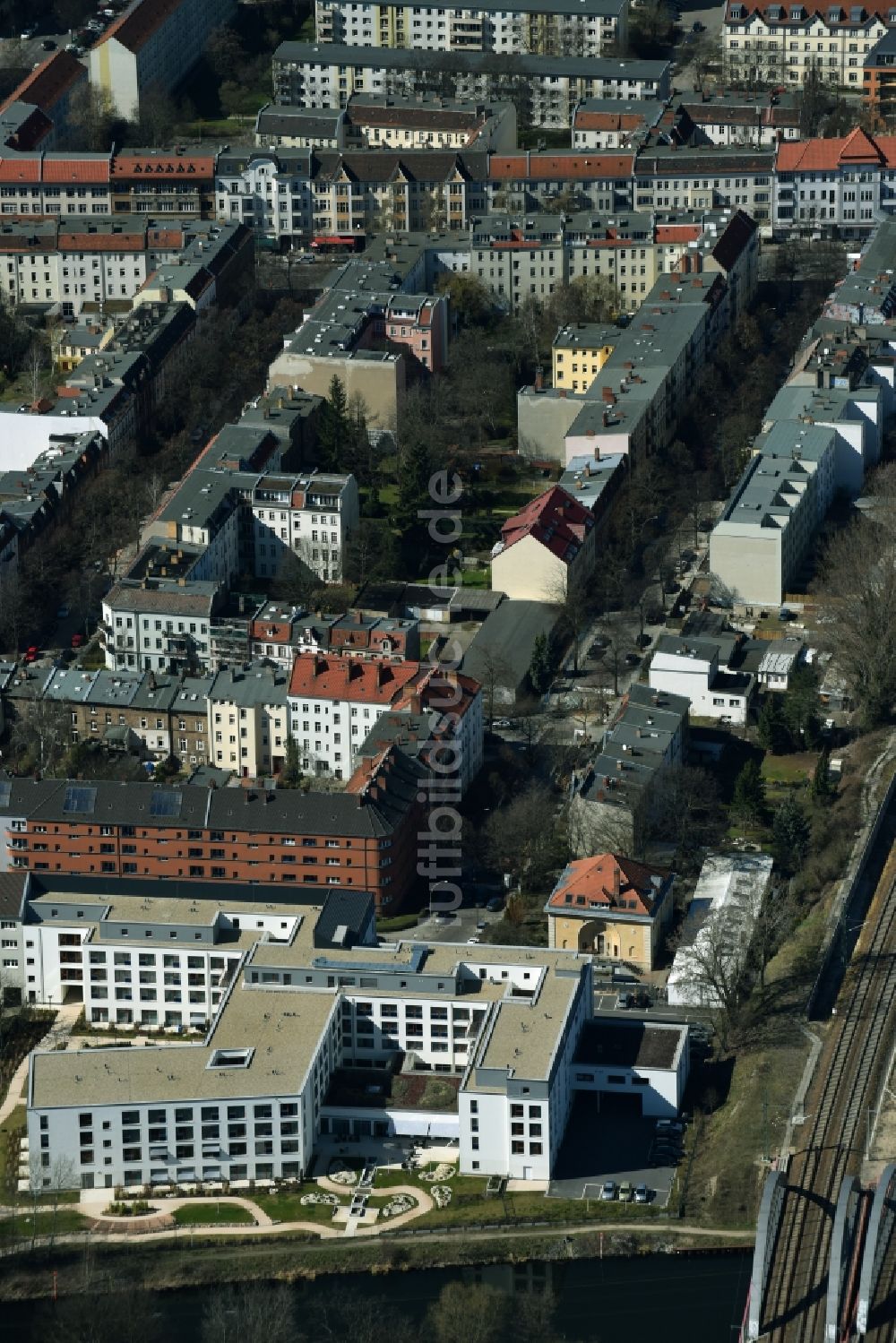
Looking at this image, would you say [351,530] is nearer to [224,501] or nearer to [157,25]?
[224,501]

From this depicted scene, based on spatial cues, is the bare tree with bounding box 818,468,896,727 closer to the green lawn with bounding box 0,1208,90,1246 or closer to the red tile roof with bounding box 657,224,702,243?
the red tile roof with bounding box 657,224,702,243

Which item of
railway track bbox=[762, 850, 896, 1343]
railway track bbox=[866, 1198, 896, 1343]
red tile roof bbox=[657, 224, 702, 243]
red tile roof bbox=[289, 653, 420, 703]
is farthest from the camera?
red tile roof bbox=[657, 224, 702, 243]

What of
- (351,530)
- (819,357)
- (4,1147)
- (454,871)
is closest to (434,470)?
(351,530)

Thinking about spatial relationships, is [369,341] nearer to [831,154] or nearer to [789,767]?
[831,154]

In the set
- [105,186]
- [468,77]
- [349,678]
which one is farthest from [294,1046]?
[468,77]

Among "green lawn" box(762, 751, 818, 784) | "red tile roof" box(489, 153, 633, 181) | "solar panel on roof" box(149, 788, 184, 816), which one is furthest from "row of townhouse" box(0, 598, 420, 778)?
"red tile roof" box(489, 153, 633, 181)

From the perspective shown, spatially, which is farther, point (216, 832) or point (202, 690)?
point (202, 690)

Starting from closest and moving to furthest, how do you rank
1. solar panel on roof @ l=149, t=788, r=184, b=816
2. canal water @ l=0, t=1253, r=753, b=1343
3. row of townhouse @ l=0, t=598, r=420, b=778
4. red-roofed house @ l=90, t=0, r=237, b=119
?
canal water @ l=0, t=1253, r=753, b=1343 < solar panel on roof @ l=149, t=788, r=184, b=816 < row of townhouse @ l=0, t=598, r=420, b=778 < red-roofed house @ l=90, t=0, r=237, b=119
